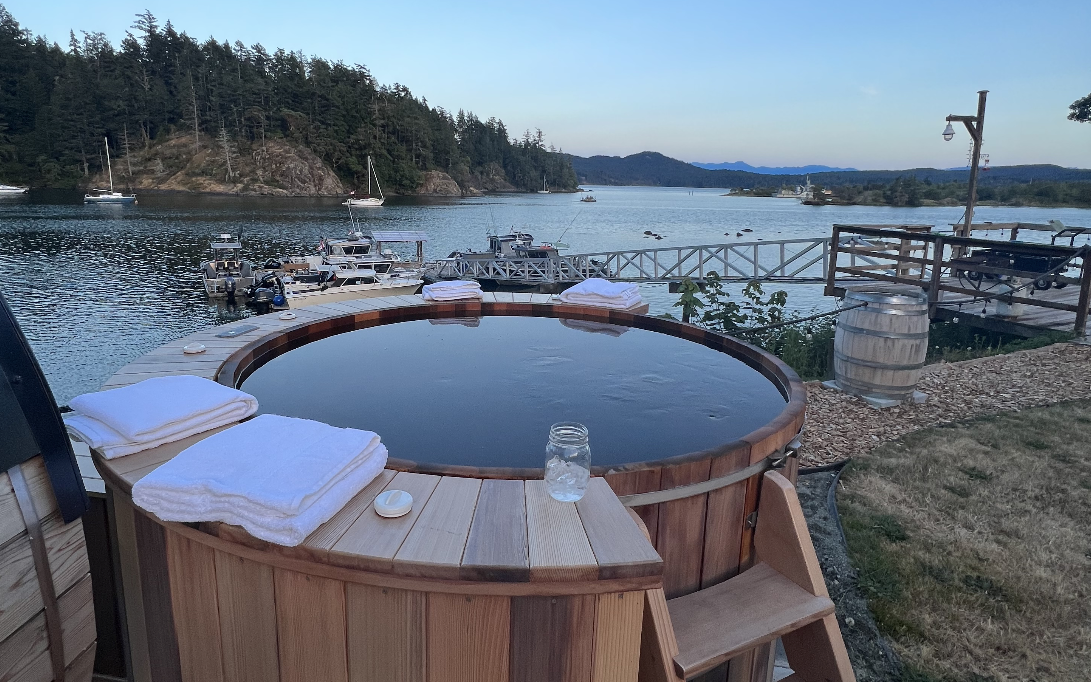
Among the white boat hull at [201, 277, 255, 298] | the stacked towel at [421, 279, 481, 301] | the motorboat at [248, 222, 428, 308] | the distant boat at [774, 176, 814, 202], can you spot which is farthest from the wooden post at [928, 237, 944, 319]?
the distant boat at [774, 176, 814, 202]

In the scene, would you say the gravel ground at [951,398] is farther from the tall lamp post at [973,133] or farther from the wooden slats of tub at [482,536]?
the tall lamp post at [973,133]

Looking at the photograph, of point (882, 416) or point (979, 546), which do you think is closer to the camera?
point (979, 546)

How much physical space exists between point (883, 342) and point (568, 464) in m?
5.49

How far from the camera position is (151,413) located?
81.1 inches

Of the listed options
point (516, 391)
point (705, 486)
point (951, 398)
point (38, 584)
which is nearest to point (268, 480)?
point (38, 584)

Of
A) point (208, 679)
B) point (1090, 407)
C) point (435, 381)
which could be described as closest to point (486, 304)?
point (435, 381)

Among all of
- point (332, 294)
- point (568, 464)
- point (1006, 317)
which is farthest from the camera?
point (332, 294)

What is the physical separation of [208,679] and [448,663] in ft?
2.80

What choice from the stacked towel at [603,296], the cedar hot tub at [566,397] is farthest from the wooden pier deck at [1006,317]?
the cedar hot tub at [566,397]

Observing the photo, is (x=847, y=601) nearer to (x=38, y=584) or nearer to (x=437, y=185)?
(x=38, y=584)

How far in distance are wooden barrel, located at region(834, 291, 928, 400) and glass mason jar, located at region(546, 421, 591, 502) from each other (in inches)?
207

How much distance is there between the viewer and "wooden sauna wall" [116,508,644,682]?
143cm

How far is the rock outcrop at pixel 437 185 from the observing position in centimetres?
8669

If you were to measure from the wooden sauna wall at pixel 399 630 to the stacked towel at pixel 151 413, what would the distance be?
53cm
